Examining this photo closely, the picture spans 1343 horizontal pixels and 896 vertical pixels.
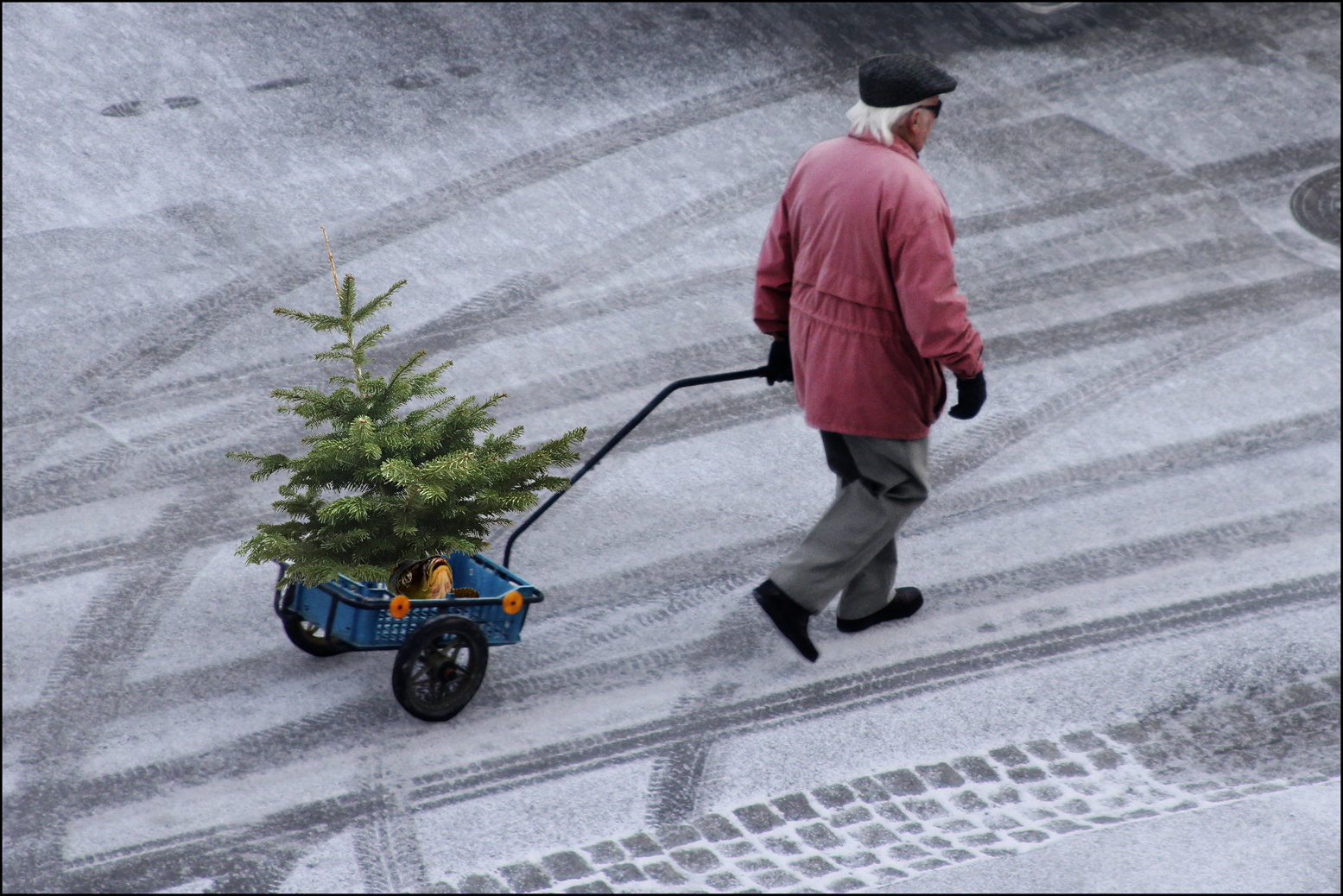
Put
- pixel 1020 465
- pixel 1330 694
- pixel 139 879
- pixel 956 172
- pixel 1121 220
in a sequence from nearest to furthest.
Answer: pixel 139 879 → pixel 1330 694 → pixel 1020 465 → pixel 1121 220 → pixel 956 172

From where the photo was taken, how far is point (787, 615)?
201 inches

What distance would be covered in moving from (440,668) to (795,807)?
127cm

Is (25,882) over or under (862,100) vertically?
under

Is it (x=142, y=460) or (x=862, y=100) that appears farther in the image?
(x=142, y=460)

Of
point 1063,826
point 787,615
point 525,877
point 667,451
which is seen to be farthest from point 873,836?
point 667,451

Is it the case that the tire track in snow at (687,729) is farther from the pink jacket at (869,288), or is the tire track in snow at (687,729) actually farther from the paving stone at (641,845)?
the pink jacket at (869,288)

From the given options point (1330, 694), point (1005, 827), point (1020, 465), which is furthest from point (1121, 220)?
point (1005, 827)

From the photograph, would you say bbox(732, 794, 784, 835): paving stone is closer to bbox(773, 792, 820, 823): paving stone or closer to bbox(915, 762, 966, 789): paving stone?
bbox(773, 792, 820, 823): paving stone

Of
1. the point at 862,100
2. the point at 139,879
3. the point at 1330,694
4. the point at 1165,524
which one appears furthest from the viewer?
the point at 1165,524

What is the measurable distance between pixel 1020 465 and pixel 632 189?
3378 millimetres

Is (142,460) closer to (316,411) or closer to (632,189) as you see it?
(316,411)

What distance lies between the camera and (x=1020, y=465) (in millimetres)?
6371

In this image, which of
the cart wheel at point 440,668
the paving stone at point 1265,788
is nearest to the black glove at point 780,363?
the cart wheel at point 440,668

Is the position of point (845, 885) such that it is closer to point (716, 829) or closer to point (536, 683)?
point (716, 829)
